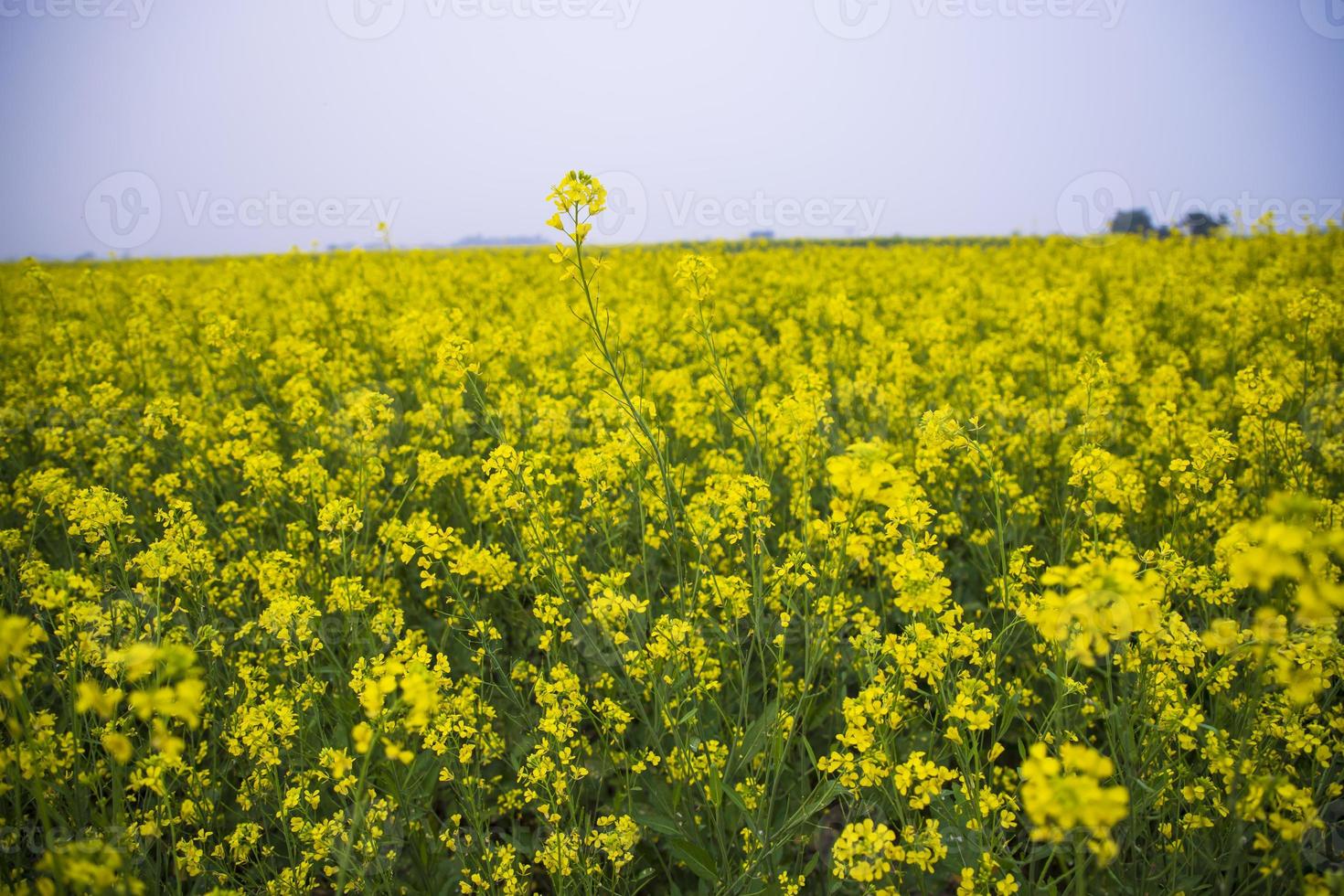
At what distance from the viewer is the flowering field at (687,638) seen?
170 cm

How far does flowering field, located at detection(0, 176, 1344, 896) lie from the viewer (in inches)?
66.9

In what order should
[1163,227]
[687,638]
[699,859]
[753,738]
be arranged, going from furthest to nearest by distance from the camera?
[1163,227], [687,638], [753,738], [699,859]

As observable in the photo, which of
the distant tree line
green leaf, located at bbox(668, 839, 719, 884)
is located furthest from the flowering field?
the distant tree line

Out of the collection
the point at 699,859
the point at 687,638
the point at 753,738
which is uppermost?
the point at 687,638

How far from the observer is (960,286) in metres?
8.28

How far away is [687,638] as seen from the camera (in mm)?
2295

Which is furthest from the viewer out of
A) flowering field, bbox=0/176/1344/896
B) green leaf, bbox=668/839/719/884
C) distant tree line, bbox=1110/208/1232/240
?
distant tree line, bbox=1110/208/1232/240

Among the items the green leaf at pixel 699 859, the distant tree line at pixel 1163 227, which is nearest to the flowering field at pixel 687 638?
the green leaf at pixel 699 859

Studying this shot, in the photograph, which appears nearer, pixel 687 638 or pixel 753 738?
pixel 753 738

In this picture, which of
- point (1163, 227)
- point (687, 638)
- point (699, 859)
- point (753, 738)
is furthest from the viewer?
point (1163, 227)

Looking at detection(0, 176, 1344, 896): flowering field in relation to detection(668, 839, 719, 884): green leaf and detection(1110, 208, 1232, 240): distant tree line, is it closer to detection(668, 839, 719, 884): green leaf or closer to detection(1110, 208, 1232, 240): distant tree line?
detection(668, 839, 719, 884): green leaf

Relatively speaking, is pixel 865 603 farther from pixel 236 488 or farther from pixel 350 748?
pixel 236 488

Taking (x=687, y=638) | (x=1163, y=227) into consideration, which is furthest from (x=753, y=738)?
(x=1163, y=227)

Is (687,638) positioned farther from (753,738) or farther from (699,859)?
(699,859)
